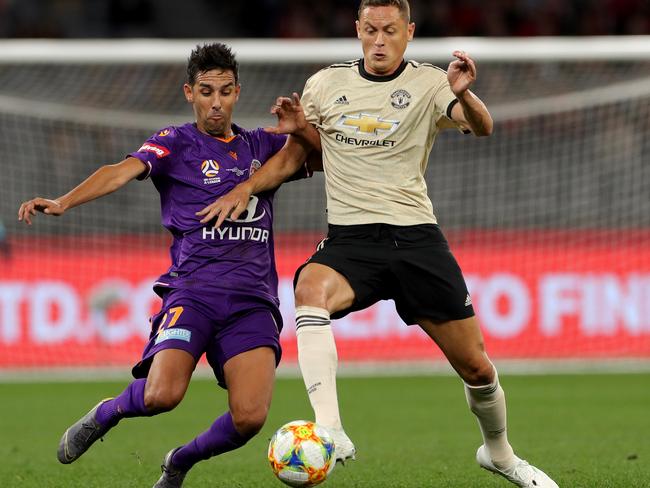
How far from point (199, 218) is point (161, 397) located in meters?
0.93

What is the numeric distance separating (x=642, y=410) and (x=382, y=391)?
9.49 feet

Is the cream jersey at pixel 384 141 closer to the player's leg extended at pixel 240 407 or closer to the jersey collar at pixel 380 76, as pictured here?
the jersey collar at pixel 380 76

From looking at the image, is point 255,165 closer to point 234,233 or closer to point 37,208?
point 234,233

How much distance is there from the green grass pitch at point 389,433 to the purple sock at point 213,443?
23.8 inches

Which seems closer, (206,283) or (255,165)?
(206,283)

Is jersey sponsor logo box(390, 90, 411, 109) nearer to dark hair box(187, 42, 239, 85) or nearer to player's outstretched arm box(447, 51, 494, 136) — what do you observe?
player's outstretched arm box(447, 51, 494, 136)

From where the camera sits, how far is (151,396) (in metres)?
5.73

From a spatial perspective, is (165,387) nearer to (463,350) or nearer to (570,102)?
(463,350)

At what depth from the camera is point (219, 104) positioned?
6.11 m

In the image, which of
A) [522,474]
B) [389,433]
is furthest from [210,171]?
[389,433]

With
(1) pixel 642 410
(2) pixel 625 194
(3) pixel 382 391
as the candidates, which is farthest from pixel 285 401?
(2) pixel 625 194

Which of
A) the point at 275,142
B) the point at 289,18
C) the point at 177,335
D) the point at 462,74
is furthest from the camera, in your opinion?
the point at 289,18

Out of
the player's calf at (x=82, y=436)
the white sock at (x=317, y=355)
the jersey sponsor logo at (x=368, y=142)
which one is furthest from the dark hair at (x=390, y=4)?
the player's calf at (x=82, y=436)

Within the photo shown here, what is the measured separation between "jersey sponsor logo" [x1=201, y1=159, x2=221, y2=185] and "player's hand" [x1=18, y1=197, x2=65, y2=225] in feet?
2.80
